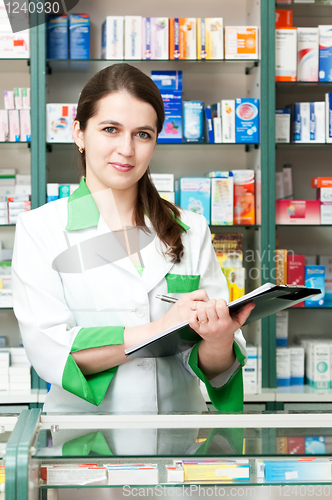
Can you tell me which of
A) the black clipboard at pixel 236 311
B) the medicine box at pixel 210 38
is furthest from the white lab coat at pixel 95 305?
the medicine box at pixel 210 38

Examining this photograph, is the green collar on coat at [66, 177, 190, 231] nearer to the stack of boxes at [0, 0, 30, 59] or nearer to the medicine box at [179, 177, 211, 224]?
the medicine box at [179, 177, 211, 224]

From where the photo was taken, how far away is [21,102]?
9.72ft

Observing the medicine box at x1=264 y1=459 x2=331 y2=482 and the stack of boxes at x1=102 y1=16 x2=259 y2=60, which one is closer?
the medicine box at x1=264 y1=459 x2=331 y2=482

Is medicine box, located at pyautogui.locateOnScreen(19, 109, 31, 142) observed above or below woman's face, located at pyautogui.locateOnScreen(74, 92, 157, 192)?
above

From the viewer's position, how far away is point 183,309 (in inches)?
44.3

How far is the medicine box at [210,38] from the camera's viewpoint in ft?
9.96

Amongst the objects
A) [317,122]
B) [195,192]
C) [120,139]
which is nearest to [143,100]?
[120,139]

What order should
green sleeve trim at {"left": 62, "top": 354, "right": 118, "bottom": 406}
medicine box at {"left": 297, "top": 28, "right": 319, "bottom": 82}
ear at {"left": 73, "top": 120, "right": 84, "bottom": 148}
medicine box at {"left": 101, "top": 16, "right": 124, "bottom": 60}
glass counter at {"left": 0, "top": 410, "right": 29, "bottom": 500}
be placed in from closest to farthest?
glass counter at {"left": 0, "top": 410, "right": 29, "bottom": 500}, green sleeve trim at {"left": 62, "top": 354, "right": 118, "bottom": 406}, ear at {"left": 73, "top": 120, "right": 84, "bottom": 148}, medicine box at {"left": 101, "top": 16, "right": 124, "bottom": 60}, medicine box at {"left": 297, "top": 28, "right": 319, "bottom": 82}

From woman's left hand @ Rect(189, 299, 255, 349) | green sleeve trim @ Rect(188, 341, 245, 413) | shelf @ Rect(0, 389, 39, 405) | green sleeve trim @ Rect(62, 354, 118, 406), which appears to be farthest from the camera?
shelf @ Rect(0, 389, 39, 405)

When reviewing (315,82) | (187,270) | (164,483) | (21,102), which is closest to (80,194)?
(187,270)

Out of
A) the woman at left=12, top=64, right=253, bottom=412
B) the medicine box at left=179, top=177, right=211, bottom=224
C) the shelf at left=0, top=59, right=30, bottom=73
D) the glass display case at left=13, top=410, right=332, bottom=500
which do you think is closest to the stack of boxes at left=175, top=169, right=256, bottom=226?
the medicine box at left=179, top=177, right=211, bottom=224

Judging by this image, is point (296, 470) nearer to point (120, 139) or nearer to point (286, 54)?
point (120, 139)

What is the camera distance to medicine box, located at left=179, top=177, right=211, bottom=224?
305 centimetres

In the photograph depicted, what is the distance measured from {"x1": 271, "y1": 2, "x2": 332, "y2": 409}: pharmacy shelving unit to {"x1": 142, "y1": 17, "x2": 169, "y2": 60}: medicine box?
799 millimetres
